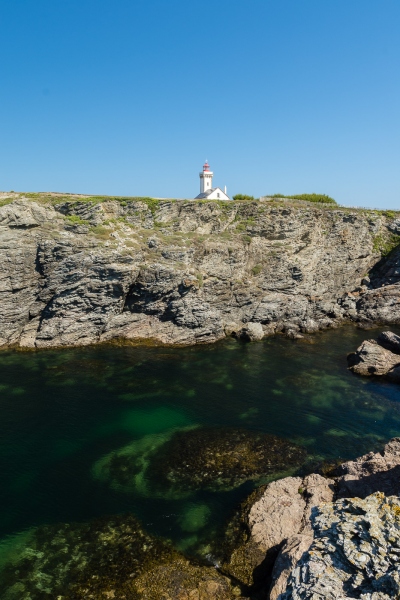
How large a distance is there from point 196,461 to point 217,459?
5.00ft

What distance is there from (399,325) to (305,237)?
859 inches

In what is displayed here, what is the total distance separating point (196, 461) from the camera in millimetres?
26312

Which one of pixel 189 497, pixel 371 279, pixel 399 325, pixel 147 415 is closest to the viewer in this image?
pixel 189 497

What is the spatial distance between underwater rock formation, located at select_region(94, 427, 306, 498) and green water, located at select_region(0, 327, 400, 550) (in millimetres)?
653

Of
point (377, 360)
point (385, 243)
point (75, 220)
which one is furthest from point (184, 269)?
point (385, 243)

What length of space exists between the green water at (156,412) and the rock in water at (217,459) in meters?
0.99

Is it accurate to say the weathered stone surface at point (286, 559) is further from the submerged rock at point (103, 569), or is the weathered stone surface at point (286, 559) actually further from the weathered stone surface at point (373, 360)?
the weathered stone surface at point (373, 360)

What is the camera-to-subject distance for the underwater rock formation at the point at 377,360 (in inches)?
1645

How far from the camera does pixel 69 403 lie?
1368 inches

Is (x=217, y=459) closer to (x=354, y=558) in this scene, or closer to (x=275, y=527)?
(x=275, y=527)

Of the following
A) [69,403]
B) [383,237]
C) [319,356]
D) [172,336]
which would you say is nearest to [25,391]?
[69,403]

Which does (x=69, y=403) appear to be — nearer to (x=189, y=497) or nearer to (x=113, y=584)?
(x=189, y=497)

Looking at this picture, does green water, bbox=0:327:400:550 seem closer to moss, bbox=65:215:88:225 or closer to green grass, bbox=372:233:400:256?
moss, bbox=65:215:88:225

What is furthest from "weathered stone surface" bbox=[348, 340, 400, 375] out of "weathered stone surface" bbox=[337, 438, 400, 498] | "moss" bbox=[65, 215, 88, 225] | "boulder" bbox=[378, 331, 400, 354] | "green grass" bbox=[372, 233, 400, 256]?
"moss" bbox=[65, 215, 88, 225]
